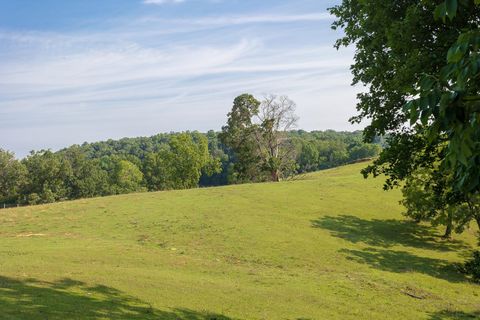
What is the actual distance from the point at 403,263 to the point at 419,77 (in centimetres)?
2519

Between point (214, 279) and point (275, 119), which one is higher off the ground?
point (275, 119)

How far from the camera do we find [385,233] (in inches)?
1340

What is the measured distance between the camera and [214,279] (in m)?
19.7

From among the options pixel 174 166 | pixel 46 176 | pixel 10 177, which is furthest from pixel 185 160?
pixel 10 177

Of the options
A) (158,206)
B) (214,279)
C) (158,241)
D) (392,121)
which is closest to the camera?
(392,121)

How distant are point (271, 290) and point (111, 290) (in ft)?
23.2

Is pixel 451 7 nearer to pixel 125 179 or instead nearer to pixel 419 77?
pixel 419 77

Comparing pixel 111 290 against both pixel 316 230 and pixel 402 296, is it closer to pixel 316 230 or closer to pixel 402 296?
pixel 402 296

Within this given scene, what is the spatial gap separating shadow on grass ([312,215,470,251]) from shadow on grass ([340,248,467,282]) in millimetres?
2064

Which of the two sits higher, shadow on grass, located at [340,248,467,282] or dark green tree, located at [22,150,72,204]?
dark green tree, located at [22,150,72,204]

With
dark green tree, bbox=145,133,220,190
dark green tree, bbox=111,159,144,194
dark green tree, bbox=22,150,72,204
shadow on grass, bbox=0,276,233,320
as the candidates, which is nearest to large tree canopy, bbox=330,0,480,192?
shadow on grass, bbox=0,276,233,320

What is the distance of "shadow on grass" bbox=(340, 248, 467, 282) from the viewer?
25.3 m

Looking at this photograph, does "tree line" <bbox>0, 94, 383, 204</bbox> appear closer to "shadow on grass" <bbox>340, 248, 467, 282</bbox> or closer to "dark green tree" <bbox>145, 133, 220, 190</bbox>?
"dark green tree" <bbox>145, 133, 220, 190</bbox>

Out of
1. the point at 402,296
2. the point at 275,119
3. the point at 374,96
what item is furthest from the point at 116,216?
the point at 275,119
